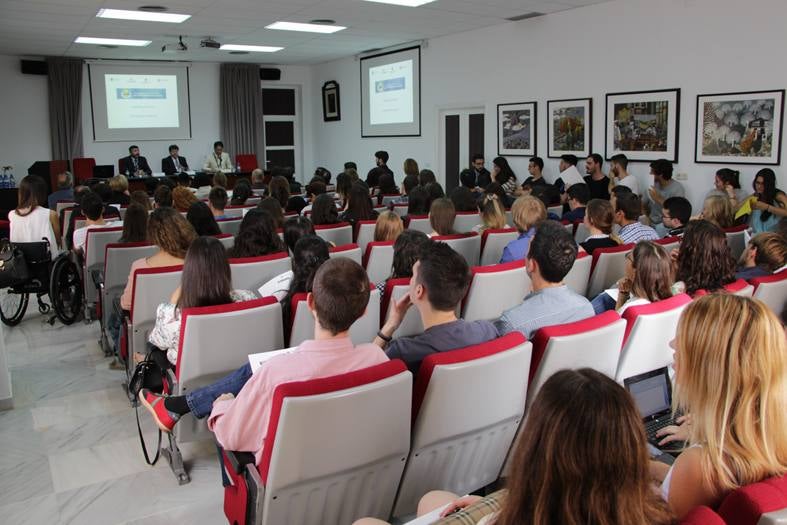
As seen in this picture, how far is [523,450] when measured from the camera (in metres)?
1.16

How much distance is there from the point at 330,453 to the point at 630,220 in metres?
3.96

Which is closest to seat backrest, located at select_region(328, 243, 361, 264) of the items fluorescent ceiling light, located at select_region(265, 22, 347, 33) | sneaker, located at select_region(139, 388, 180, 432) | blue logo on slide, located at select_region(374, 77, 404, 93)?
sneaker, located at select_region(139, 388, 180, 432)

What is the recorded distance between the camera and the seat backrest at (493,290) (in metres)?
3.78

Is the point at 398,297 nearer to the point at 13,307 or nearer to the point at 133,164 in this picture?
the point at 13,307

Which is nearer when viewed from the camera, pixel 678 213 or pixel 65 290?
pixel 678 213

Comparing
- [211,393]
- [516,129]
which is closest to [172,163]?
[516,129]

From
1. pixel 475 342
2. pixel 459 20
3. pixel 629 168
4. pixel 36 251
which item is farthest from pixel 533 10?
pixel 475 342

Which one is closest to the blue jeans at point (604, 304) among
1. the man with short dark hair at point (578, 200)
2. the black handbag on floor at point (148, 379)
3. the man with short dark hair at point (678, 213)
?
the black handbag on floor at point (148, 379)

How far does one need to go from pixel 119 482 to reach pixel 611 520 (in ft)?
8.90

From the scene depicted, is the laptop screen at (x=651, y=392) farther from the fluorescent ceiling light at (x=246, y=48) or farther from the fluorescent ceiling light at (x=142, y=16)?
the fluorescent ceiling light at (x=246, y=48)

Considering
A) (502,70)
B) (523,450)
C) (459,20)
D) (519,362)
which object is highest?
(459,20)

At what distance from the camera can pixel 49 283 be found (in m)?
5.59

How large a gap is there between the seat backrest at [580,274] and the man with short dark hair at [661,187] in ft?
12.2

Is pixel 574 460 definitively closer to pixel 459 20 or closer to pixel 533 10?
pixel 533 10
